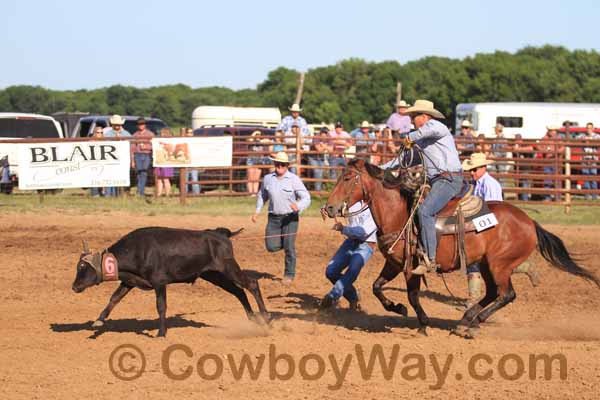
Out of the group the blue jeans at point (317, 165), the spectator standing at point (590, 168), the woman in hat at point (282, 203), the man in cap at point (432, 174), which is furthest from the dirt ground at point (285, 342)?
the blue jeans at point (317, 165)

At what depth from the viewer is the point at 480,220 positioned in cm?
929

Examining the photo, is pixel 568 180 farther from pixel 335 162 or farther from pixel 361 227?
pixel 361 227

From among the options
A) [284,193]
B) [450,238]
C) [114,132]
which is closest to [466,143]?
[114,132]

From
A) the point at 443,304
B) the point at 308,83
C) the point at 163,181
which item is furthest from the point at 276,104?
the point at 443,304

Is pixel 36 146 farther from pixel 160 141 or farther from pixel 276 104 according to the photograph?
pixel 276 104

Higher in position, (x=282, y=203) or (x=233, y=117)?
(x=233, y=117)

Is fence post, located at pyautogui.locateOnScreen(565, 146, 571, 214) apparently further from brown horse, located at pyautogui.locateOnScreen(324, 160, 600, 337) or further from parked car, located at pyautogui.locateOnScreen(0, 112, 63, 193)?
parked car, located at pyautogui.locateOnScreen(0, 112, 63, 193)

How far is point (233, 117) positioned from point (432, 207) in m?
24.4

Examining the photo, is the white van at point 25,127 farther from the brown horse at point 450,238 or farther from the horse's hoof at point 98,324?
the brown horse at point 450,238

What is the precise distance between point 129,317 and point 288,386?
3.39 metres

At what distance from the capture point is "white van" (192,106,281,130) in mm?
32875

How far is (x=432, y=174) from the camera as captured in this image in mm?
9211

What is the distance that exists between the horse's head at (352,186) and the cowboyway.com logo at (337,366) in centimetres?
155

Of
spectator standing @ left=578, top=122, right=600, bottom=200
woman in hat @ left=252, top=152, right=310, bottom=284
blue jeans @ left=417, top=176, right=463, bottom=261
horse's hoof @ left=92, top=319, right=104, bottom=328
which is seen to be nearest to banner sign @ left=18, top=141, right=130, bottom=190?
woman in hat @ left=252, top=152, right=310, bottom=284
